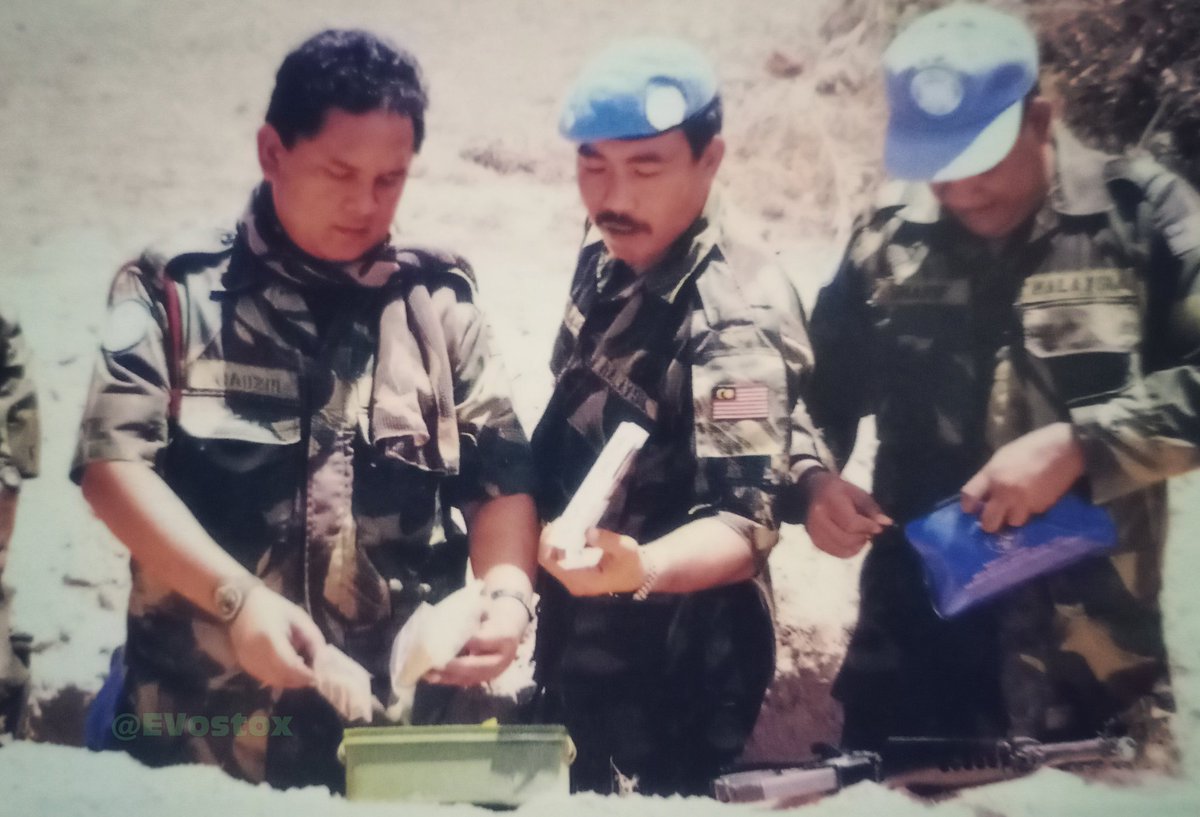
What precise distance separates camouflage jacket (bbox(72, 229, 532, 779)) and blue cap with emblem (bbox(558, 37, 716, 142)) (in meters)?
0.45

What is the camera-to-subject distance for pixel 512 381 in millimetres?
1813

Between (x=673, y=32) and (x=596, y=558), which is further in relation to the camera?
(x=673, y=32)

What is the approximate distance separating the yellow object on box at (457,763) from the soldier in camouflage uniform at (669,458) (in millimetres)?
58

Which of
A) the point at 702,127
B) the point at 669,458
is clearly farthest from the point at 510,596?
the point at 702,127

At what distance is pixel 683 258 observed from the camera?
1.75m

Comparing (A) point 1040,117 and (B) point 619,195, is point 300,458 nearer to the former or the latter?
(B) point 619,195

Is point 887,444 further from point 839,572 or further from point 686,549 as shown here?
point 686,549

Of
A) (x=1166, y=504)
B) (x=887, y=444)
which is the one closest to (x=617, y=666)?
(x=887, y=444)

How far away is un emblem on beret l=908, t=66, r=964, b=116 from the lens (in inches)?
68.4

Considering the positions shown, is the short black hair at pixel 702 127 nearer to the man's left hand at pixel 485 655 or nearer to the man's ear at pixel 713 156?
the man's ear at pixel 713 156

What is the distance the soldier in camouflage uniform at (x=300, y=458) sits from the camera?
1.71 meters

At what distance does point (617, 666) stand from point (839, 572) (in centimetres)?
39

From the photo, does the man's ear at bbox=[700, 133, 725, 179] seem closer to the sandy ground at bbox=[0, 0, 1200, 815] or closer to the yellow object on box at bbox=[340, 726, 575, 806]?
the sandy ground at bbox=[0, 0, 1200, 815]

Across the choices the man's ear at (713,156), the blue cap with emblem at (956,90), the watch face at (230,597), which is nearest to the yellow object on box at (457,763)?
the watch face at (230,597)
